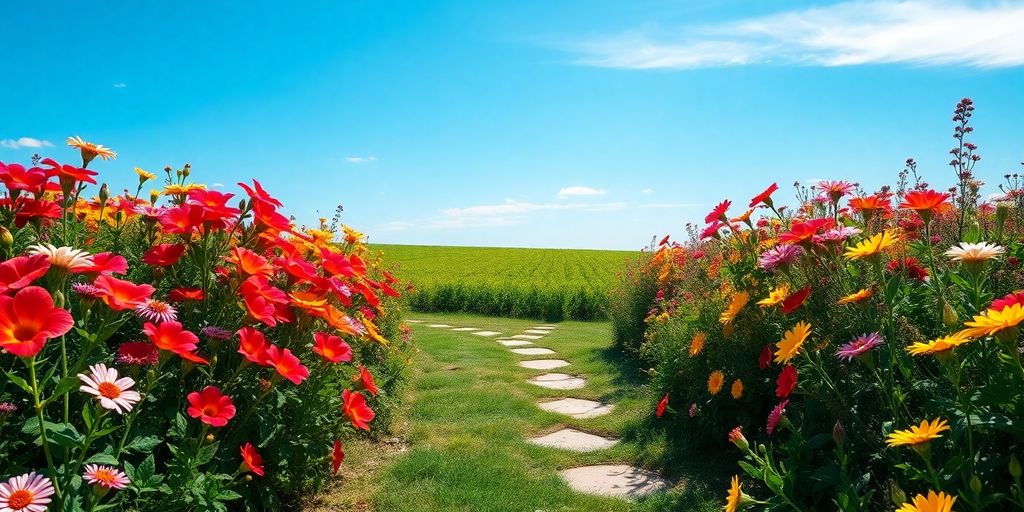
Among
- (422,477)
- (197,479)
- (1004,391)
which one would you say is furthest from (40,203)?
(1004,391)

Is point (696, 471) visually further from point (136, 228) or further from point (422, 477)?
point (136, 228)

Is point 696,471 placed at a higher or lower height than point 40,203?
lower

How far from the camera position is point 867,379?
2148 mm

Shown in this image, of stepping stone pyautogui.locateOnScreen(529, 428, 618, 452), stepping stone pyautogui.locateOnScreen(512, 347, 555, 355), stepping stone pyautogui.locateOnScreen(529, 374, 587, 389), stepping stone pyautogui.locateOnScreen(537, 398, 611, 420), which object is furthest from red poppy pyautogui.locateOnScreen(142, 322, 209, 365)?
stepping stone pyautogui.locateOnScreen(512, 347, 555, 355)

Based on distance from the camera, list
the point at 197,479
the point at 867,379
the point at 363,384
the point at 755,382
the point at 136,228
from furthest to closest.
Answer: the point at 755,382 → the point at 136,228 → the point at 363,384 → the point at 867,379 → the point at 197,479

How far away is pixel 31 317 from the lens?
121cm

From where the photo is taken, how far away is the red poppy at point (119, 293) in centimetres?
137

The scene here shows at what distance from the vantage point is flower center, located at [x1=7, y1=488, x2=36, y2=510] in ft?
3.96

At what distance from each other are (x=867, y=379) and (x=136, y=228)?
2.96 m

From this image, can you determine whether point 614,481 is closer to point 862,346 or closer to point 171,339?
point 862,346

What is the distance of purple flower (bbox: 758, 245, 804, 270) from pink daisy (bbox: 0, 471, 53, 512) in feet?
6.92

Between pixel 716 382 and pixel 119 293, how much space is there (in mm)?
2537

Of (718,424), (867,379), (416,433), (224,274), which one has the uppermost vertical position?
(224,274)

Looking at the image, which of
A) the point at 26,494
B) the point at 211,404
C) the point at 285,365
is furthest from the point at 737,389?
the point at 26,494
